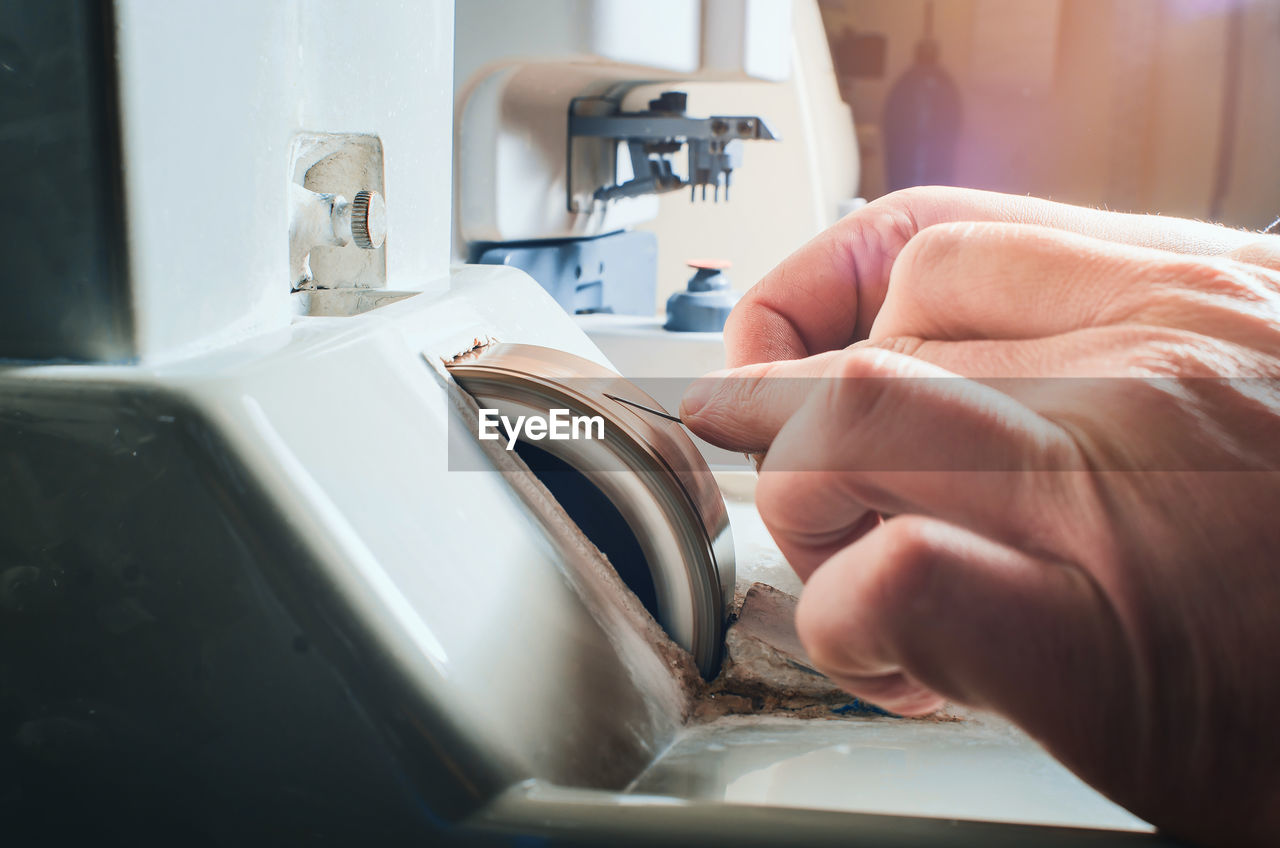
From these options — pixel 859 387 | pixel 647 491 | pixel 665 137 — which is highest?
pixel 665 137

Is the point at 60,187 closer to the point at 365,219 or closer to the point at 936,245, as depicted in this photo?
the point at 365,219

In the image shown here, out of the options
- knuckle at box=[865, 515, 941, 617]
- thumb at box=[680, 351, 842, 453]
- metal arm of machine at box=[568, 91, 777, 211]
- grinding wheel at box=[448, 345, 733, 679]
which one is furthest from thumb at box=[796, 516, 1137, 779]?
metal arm of machine at box=[568, 91, 777, 211]

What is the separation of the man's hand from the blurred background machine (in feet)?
0.22

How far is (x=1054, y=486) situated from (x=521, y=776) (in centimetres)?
25

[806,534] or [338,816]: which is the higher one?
[806,534]

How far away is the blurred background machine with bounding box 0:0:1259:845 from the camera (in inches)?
16.6

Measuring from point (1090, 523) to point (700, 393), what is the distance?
9.0 inches

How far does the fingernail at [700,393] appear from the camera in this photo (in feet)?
1.79

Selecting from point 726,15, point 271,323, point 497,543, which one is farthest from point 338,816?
point 726,15

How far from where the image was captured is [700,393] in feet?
1.80

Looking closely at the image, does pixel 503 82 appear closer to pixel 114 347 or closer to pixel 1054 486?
pixel 114 347

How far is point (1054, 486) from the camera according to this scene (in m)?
0.38

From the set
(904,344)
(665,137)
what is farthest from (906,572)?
(665,137)

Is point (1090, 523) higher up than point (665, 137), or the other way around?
point (665, 137)
